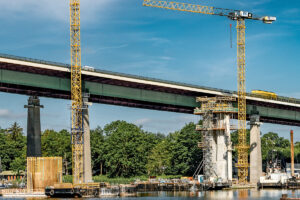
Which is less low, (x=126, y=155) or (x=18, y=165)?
(x=126, y=155)

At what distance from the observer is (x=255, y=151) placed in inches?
6718

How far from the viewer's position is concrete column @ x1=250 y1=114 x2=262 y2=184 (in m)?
169

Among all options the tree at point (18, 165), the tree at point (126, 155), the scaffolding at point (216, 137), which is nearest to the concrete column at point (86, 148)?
the scaffolding at point (216, 137)

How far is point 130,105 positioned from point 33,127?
2765 cm

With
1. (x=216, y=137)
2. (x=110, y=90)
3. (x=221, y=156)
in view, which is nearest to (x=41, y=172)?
(x=110, y=90)

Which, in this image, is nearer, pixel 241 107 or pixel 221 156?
pixel 221 156

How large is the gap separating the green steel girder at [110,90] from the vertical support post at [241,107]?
22.3ft

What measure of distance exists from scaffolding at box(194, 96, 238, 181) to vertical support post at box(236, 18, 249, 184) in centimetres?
797

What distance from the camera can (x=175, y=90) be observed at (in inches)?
5984

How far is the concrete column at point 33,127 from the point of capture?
435 ft

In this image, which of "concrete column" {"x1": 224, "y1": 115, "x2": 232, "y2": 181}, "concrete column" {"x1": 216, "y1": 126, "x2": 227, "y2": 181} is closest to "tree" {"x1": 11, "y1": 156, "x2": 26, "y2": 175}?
"concrete column" {"x1": 216, "y1": 126, "x2": 227, "y2": 181}

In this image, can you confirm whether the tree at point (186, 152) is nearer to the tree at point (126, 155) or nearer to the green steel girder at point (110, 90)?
the tree at point (126, 155)

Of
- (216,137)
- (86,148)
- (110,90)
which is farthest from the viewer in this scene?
(216,137)

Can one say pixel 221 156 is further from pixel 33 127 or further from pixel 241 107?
pixel 33 127
